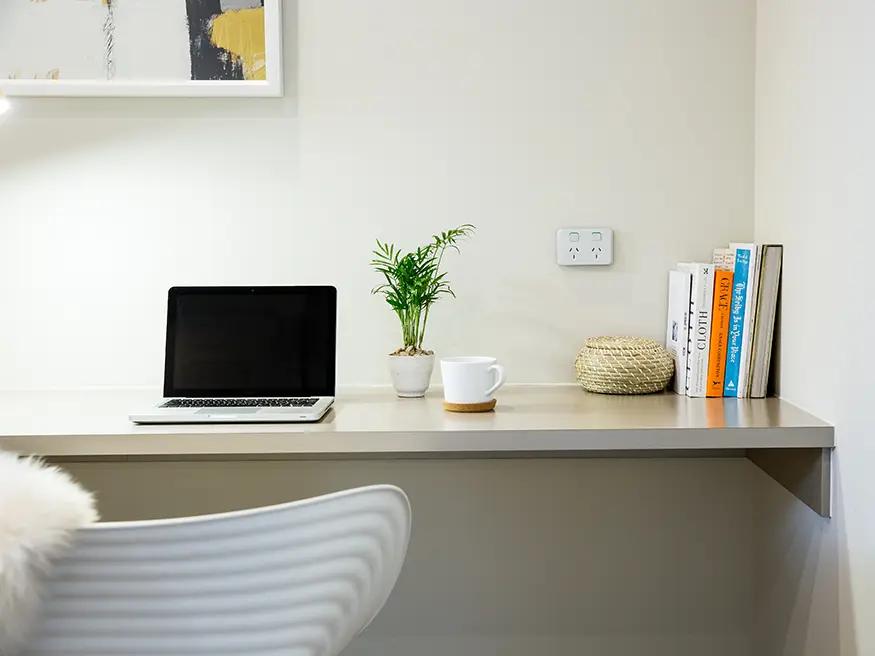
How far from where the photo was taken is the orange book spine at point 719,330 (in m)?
1.47

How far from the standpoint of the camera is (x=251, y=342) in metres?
1.46

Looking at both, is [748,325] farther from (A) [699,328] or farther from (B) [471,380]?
(B) [471,380]

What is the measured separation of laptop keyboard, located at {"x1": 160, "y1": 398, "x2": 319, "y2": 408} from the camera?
4.49ft

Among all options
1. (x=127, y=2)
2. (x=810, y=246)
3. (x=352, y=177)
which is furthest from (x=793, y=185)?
(x=127, y=2)

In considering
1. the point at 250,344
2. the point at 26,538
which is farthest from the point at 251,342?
the point at 26,538

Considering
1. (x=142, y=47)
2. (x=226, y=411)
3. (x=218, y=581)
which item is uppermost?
(x=142, y=47)

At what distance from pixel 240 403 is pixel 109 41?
746 mm

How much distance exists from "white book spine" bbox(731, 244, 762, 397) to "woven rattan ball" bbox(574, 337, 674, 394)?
0.39ft

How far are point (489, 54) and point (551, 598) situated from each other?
3.45 ft

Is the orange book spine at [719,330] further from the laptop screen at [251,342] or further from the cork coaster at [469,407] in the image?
the laptop screen at [251,342]

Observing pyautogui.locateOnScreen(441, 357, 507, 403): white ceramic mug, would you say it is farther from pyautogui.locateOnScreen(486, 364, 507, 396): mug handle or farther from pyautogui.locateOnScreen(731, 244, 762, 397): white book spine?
pyautogui.locateOnScreen(731, 244, 762, 397): white book spine

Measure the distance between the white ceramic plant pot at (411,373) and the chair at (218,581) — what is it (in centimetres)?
58

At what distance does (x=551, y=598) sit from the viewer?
167 cm

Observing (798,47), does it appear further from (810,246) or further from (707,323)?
(707,323)
